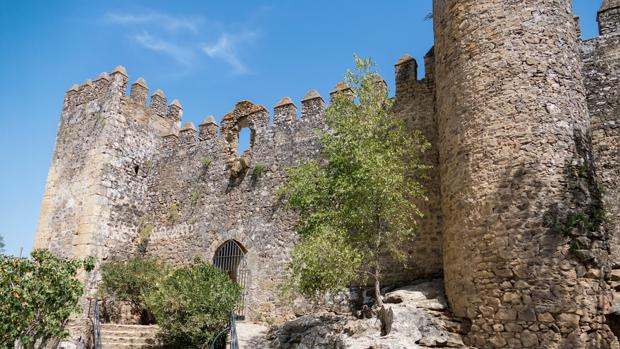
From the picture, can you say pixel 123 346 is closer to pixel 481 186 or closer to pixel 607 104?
pixel 481 186

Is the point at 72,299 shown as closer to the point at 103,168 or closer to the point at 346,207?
the point at 346,207

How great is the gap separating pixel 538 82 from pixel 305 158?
23.0ft

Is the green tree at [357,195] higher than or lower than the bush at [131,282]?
higher

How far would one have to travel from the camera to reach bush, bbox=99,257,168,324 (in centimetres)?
1474

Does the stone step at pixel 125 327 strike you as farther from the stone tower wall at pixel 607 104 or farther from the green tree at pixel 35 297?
the stone tower wall at pixel 607 104

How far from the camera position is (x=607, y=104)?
11133 mm

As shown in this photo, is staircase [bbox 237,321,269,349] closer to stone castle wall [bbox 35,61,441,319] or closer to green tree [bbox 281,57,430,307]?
stone castle wall [bbox 35,61,441,319]

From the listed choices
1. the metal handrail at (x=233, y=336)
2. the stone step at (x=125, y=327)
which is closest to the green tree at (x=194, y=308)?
the metal handrail at (x=233, y=336)

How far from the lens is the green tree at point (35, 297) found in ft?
30.1

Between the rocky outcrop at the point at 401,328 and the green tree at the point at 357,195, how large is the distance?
2.41ft

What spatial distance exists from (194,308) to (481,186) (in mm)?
6813

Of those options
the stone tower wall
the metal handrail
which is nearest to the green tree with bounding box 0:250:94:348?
the metal handrail

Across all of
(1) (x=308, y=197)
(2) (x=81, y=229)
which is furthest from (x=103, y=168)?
(1) (x=308, y=197)

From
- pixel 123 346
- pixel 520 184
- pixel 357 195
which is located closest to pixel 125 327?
pixel 123 346
